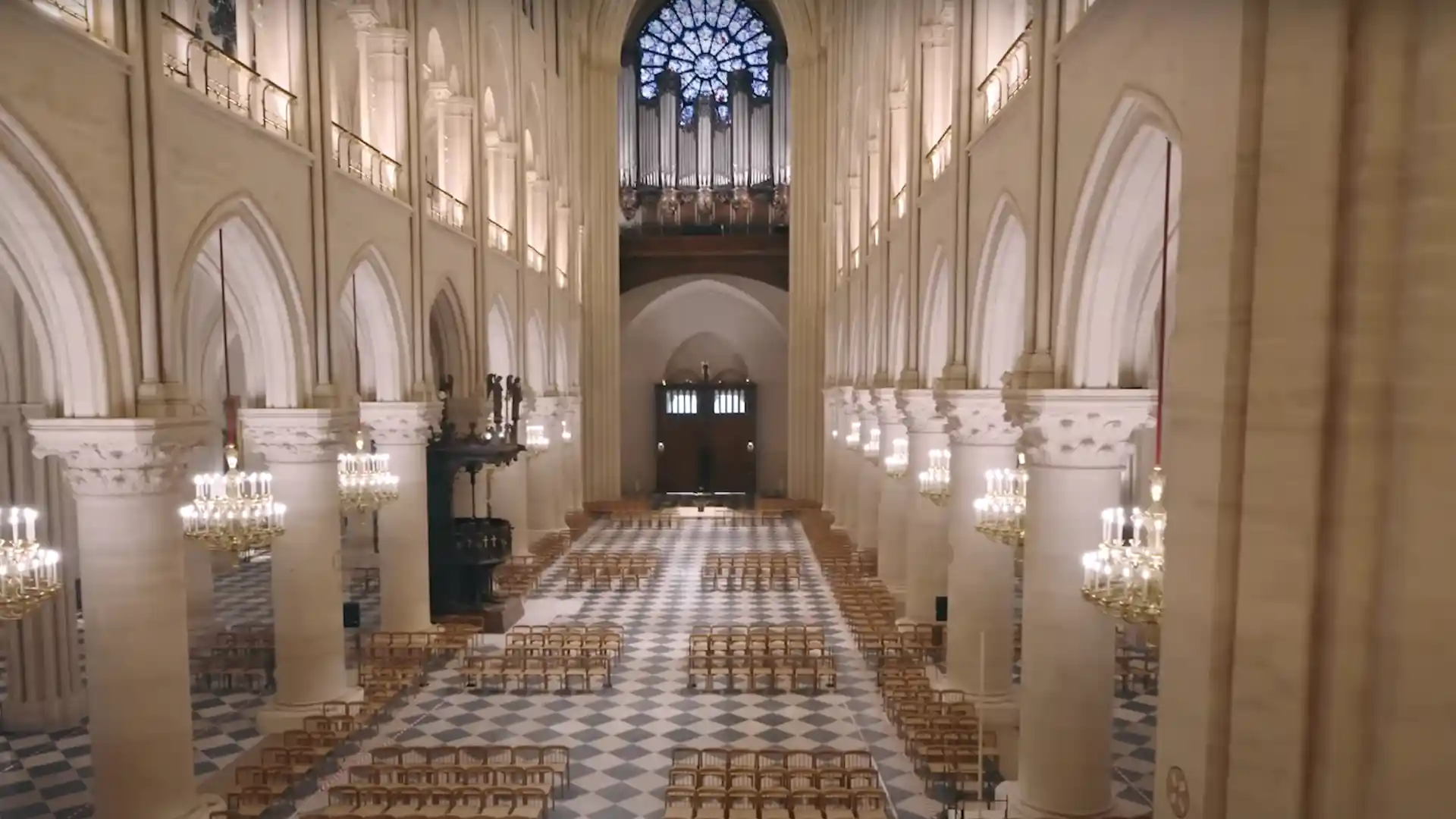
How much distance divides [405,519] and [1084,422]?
475 inches

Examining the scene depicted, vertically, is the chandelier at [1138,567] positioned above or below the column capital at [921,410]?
below

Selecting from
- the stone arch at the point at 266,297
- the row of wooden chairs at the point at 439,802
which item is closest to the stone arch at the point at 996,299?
the row of wooden chairs at the point at 439,802

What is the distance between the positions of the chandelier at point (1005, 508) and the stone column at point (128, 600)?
8.66 metres

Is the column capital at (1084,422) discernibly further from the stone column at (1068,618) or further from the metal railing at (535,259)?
the metal railing at (535,259)

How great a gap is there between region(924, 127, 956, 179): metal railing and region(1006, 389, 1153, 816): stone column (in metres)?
5.82

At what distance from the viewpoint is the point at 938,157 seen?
1426cm

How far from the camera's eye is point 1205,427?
186 inches

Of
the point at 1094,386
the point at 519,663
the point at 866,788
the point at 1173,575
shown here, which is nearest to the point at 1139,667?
the point at 866,788

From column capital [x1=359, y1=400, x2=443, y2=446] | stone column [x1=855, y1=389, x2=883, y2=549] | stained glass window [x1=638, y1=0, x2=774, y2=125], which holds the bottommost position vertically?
stone column [x1=855, y1=389, x2=883, y2=549]

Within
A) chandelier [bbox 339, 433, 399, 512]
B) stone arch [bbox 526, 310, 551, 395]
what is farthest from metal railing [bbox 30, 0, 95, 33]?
stone arch [bbox 526, 310, 551, 395]

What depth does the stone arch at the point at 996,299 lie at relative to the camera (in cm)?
1084

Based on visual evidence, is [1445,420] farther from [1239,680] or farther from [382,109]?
[382,109]

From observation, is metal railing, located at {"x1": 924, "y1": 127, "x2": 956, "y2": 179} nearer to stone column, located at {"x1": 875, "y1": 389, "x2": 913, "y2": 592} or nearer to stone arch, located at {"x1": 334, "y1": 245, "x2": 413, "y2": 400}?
stone column, located at {"x1": 875, "y1": 389, "x2": 913, "y2": 592}

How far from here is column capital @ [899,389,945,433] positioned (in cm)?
1467
